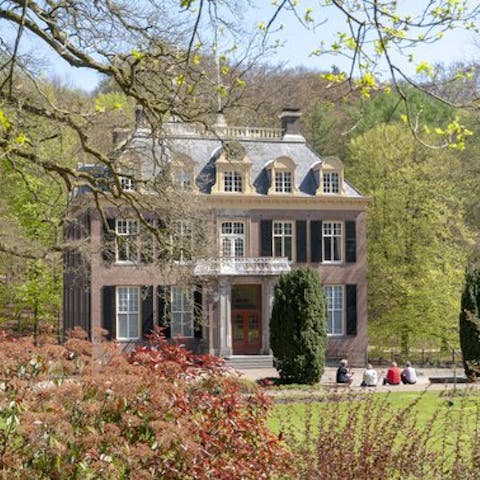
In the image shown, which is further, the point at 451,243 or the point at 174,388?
the point at 451,243

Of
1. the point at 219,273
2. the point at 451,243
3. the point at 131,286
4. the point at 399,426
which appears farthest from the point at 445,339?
the point at 399,426

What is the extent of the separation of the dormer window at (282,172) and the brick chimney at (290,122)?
228 cm

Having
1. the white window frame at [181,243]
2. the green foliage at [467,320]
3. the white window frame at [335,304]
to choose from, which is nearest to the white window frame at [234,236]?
the white window frame at [335,304]

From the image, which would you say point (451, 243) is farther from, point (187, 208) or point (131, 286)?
point (187, 208)

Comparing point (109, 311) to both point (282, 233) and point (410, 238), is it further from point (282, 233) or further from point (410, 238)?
point (410, 238)

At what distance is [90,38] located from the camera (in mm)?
10625

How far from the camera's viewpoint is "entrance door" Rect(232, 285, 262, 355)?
108 feet

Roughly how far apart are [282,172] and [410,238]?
6239mm

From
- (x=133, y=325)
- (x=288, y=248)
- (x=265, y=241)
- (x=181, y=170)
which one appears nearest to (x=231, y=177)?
(x=265, y=241)

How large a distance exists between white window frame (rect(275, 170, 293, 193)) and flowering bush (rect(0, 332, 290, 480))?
84.6 feet

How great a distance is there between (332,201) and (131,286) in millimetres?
8069

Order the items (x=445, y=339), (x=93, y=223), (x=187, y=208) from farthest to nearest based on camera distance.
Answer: (x=445, y=339), (x=93, y=223), (x=187, y=208)

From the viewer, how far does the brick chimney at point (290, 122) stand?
115ft

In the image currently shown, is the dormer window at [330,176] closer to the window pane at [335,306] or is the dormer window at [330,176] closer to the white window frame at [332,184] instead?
the white window frame at [332,184]
